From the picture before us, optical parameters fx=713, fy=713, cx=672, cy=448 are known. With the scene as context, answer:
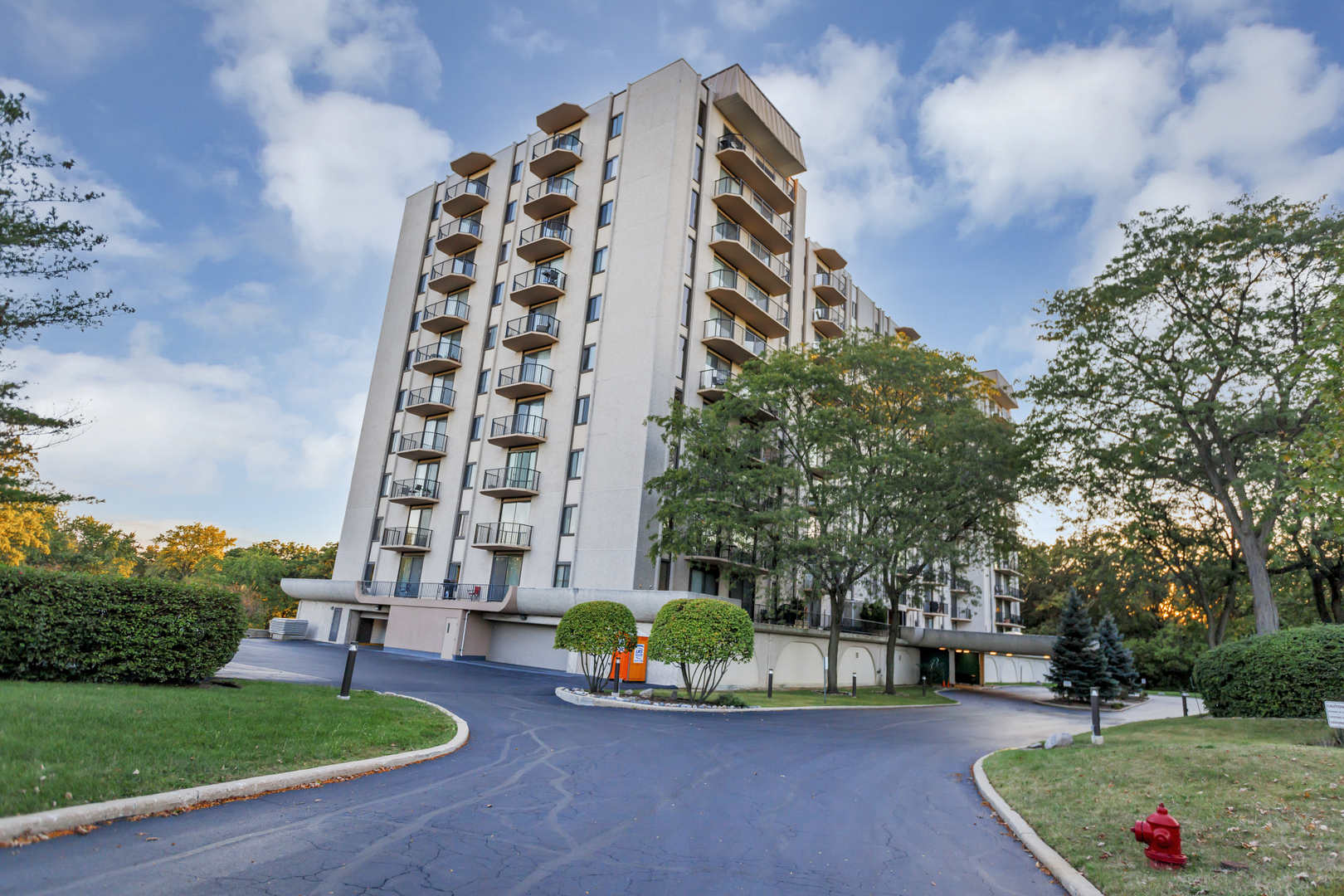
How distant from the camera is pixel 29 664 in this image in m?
10.7

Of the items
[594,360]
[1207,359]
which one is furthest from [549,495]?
[1207,359]

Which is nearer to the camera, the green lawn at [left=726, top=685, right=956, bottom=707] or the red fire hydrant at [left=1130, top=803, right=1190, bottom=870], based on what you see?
the red fire hydrant at [left=1130, top=803, right=1190, bottom=870]

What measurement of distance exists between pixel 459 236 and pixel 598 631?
1241 inches

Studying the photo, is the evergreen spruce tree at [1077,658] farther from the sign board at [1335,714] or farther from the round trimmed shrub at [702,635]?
the sign board at [1335,714]

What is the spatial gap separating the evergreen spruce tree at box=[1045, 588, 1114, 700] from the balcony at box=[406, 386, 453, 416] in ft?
122

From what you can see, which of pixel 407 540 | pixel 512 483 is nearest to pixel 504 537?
pixel 512 483

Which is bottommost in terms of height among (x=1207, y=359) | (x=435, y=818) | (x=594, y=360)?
(x=435, y=818)

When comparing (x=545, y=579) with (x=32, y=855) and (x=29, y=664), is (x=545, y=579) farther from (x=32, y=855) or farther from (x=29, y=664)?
(x=32, y=855)

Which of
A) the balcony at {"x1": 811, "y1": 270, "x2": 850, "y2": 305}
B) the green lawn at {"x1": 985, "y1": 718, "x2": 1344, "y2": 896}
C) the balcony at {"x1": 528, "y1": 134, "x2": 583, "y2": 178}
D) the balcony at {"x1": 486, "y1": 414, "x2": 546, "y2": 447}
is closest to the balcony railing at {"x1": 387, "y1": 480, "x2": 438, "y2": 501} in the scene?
the balcony at {"x1": 486, "y1": 414, "x2": 546, "y2": 447}

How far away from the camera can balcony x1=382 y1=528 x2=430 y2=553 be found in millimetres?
39219

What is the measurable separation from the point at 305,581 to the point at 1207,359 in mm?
45976

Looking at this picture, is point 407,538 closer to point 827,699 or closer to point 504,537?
point 504,537

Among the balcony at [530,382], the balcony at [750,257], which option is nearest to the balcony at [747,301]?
the balcony at [750,257]

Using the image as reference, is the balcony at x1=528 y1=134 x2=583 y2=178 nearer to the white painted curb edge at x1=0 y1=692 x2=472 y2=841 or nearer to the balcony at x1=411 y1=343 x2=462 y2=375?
the balcony at x1=411 y1=343 x2=462 y2=375
